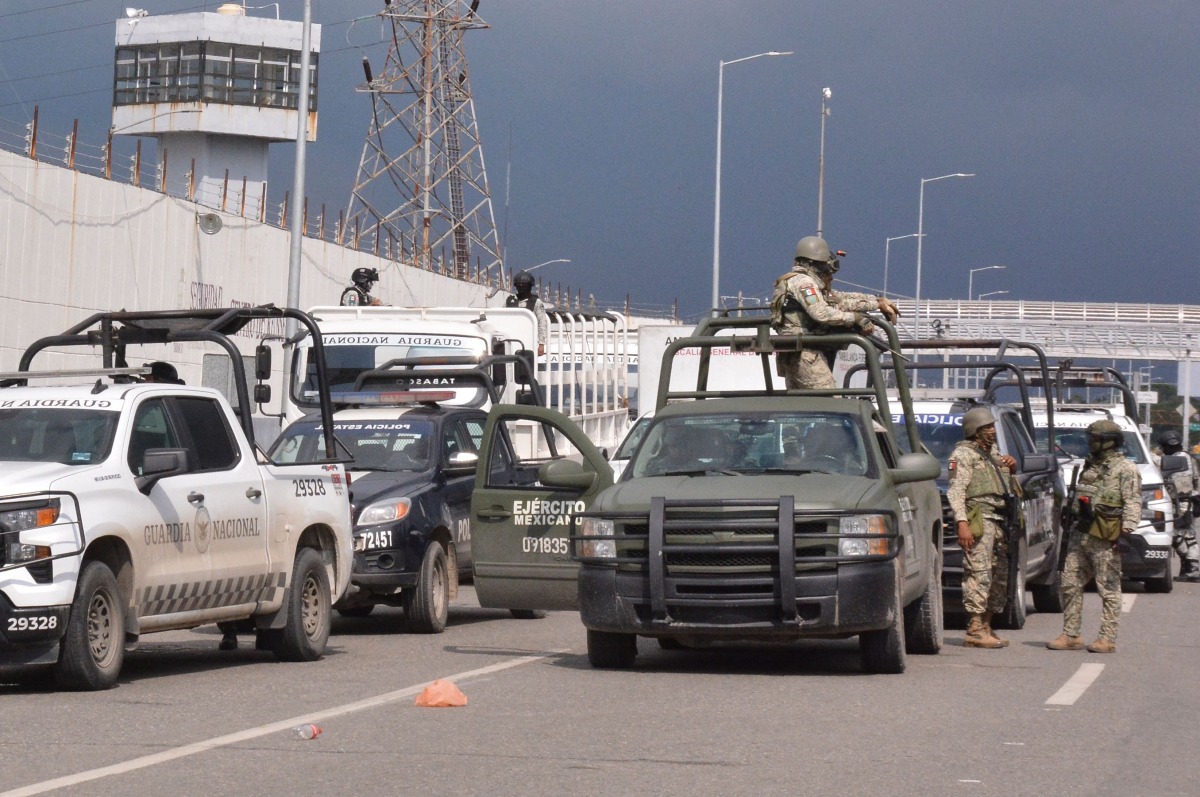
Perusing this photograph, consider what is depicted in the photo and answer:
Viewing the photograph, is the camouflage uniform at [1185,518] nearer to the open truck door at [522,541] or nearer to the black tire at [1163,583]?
the black tire at [1163,583]

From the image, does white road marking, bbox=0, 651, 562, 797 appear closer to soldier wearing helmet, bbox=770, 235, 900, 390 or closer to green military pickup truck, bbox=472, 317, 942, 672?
green military pickup truck, bbox=472, 317, 942, 672

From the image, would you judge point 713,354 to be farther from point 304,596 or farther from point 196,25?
point 196,25

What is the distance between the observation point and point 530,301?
24656 millimetres

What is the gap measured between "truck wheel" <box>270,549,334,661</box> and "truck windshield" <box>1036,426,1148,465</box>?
1151 centimetres

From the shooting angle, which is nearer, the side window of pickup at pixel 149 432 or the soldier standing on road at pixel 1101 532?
the side window of pickup at pixel 149 432

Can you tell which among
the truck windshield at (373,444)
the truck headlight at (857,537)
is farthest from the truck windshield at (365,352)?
the truck headlight at (857,537)

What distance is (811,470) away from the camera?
11734mm

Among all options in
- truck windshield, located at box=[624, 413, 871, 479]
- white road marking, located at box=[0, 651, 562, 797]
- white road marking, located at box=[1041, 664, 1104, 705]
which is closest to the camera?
white road marking, located at box=[0, 651, 562, 797]

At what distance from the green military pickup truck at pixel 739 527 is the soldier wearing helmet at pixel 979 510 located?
0.78 feet

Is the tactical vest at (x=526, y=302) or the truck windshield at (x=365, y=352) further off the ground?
the tactical vest at (x=526, y=302)

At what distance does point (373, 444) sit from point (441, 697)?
650cm

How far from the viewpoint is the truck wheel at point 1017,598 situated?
15.1 metres

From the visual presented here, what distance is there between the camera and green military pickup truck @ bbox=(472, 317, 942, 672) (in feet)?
35.9

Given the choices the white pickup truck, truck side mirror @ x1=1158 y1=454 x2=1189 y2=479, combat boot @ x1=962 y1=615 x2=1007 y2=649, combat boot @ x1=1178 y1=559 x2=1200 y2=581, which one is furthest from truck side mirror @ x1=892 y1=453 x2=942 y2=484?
combat boot @ x1=1178 y1=559 x2=1200 y2=581
